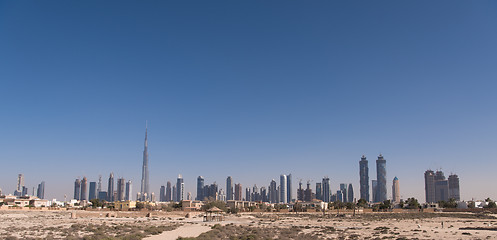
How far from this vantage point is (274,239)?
36.2m

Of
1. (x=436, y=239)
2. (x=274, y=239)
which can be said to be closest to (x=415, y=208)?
(x=436, y=239)

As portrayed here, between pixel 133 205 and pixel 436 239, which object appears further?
pixel 133 205

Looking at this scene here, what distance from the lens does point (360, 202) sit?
131 metres

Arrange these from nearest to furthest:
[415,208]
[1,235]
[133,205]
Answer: [1,235], [133,205], [415,208]

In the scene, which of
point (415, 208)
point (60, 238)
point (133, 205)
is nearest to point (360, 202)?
point (415, 208)

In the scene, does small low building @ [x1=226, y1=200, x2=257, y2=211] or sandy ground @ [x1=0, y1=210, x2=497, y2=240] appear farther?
small low building @ [x1=226, y1=200, x2=257, y2=211]

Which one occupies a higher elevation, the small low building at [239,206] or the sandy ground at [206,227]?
the sandy ground at [206,227]

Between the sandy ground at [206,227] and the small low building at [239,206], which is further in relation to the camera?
the small low building at [239,206]

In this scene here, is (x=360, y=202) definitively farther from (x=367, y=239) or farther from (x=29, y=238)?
(x=29, y=238)

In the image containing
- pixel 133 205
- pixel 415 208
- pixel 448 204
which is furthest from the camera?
pixel 448 204

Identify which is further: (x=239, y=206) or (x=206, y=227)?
(x=239, y=206)

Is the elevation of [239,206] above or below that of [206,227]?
below

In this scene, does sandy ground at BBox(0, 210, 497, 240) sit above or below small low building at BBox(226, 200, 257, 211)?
above

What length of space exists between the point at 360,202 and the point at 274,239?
10175cm
